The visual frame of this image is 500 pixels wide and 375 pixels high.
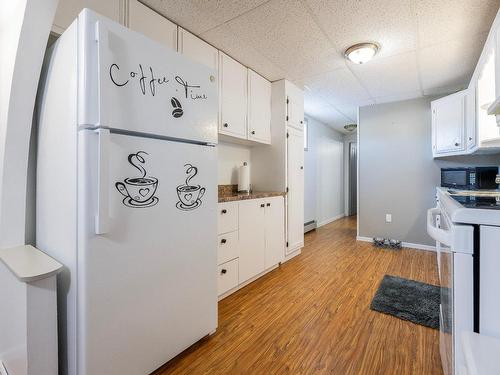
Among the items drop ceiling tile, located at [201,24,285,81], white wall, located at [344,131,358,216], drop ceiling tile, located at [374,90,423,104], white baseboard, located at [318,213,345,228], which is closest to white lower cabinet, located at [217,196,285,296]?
drop ceiling tile, located at [201,24,285,81]

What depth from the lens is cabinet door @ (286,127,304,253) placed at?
3.01 metres

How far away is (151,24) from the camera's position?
1.73m

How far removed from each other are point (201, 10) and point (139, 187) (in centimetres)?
143

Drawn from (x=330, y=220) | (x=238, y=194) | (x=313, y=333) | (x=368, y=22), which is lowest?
(x=313, y=333)

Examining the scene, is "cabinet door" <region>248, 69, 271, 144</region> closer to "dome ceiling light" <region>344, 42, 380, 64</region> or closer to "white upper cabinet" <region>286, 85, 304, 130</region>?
"white upper cabinet" <region>286, 85, 304, 130</region>

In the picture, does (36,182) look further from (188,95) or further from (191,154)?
(188,95)

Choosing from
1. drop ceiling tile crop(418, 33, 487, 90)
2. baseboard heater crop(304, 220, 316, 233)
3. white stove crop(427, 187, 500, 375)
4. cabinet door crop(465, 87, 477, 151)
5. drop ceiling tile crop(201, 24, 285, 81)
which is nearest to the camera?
white stove crop(427, 187, 500, 375)

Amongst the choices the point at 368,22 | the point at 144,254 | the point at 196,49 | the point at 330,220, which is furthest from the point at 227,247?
the point at 330,220

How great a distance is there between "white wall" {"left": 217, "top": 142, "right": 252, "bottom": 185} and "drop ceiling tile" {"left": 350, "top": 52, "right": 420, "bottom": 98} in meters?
1.56

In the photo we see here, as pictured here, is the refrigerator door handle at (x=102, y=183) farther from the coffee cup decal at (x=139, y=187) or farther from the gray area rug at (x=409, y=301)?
the gray area rug at (x=409, y=301)

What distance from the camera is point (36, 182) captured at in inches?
52.7

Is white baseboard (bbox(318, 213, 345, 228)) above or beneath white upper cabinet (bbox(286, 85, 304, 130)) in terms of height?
beneath

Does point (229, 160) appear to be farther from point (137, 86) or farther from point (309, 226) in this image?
point (309, 226)

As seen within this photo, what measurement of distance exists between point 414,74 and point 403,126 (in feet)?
3.33
